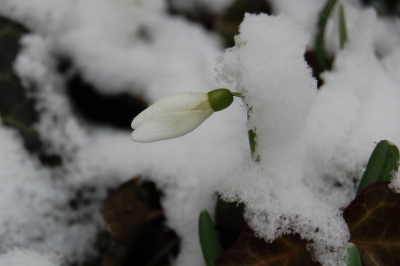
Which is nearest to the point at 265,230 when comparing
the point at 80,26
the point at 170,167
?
the point at 170,167

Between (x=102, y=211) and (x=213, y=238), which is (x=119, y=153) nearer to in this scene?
(x=102, y=211)

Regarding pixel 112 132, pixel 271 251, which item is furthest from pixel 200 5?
pixel 271 251

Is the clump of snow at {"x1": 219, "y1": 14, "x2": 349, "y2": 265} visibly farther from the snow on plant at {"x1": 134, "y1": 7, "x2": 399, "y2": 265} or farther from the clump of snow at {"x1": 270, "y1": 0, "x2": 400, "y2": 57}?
the clump of snow at {"x1": 270, "y1": 0, "x2": 400, "y2": 57}

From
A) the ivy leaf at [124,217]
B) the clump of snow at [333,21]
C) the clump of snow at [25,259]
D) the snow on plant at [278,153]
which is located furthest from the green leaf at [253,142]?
the clump of snow at [333,21]

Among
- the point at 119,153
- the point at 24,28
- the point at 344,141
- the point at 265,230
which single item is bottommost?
the point at 265,230

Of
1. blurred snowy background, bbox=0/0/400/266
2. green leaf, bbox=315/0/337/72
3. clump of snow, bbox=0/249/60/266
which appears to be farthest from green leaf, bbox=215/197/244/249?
green leaf, bbox=315/0/337/72

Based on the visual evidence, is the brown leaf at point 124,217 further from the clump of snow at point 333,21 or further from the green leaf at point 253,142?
the clump of snow at point 333,21
